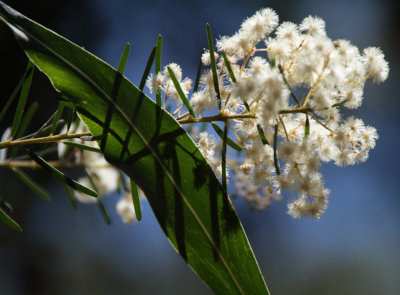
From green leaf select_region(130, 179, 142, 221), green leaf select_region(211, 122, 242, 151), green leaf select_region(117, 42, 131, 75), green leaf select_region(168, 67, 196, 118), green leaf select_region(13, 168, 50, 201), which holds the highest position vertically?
green leaf select_region(117, 42, 131, 75)

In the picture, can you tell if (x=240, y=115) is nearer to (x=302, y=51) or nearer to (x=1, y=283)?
(x=302, y=51)

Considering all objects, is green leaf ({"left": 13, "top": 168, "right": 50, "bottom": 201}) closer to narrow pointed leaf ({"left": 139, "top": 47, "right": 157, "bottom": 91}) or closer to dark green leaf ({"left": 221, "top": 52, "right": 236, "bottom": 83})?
narrow pointed leaf ({"left": 139, "top": 47, "right": 157, "bottom": 91})

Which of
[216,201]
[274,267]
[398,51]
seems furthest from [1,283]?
[398,51]

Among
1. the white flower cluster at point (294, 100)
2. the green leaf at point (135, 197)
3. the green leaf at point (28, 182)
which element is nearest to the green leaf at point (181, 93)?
the white flower cluster at point (294, 100)

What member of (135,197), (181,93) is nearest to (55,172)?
(135,197)

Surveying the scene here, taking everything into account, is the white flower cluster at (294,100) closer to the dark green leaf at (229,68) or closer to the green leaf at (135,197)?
Result: the dark green leaf at (229,68)

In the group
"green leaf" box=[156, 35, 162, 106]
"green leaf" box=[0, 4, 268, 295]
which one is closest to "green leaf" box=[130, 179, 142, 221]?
"green leaf" box=[0, 4, 268, 295]
